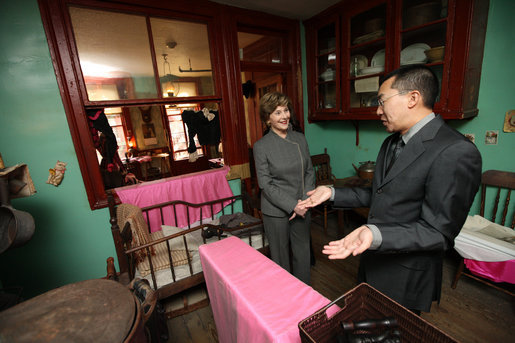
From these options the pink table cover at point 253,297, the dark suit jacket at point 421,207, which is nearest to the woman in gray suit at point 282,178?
the pink table cover at point 253,297

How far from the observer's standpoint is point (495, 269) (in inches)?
71.9

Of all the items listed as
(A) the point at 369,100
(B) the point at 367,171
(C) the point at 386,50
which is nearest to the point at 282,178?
(B) the point at 367,171

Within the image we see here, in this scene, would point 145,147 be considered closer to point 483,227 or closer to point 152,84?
point 152,84

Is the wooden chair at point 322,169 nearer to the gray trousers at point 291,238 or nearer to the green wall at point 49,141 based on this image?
the green wall at point 49,141

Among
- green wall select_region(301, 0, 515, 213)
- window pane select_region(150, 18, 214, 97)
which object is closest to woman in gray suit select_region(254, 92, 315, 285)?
window pane select_region(150, 18, 214, 97)

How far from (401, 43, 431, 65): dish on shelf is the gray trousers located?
1853 millimetres

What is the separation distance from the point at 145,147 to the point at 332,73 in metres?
6.43

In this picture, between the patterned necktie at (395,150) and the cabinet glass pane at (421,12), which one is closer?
the patterned necktie at (395,150)

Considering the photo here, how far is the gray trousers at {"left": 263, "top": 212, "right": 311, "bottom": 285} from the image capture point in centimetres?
184

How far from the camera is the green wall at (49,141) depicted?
1.89 metres

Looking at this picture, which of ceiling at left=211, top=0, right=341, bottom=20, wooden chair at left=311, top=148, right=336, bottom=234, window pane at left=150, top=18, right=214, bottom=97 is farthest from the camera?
wooden chair at left=311, top=148, right=336, bottom=234

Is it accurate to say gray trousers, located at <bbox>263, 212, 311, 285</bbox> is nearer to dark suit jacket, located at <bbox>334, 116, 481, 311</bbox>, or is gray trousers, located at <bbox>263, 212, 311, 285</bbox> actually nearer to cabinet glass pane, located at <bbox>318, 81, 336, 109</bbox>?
dark suit jacket, located at <bbox>334, 116, 481, 311</bbox>

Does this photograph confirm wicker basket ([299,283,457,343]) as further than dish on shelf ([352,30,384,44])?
No

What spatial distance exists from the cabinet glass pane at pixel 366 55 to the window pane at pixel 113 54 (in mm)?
2300
